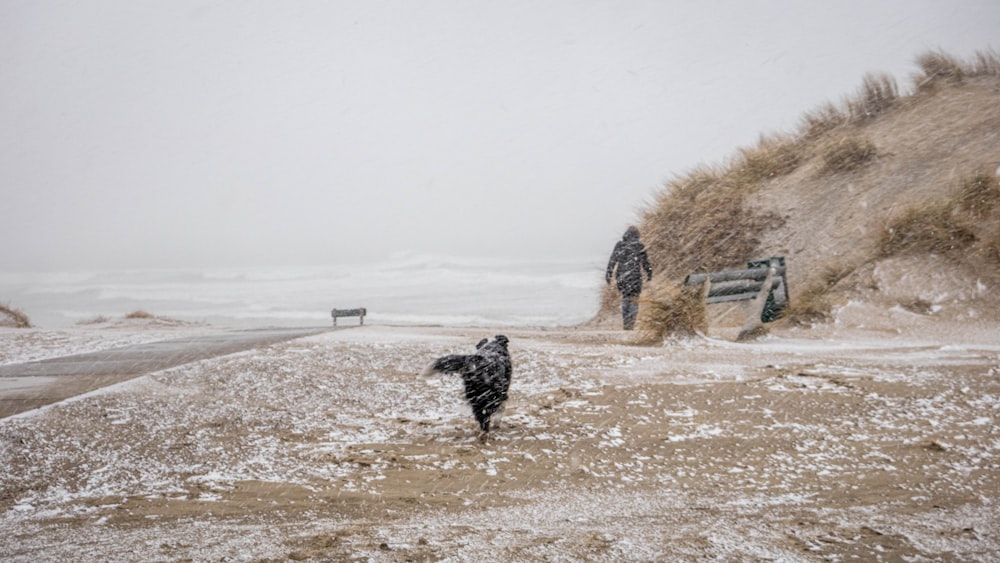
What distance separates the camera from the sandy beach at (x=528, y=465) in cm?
318

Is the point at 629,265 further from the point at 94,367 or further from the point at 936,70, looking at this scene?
the point at 936,70

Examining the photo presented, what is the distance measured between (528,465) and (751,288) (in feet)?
24.8

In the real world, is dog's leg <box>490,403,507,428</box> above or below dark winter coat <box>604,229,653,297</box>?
below

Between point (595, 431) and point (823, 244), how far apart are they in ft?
39.1

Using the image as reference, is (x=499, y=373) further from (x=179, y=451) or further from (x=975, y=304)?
(x=975, y=304)

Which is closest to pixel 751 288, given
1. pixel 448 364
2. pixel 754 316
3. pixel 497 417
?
pixel 754 316

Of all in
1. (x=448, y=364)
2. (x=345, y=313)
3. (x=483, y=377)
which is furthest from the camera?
(x=345, y=313)

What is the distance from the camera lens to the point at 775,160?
18656 mm

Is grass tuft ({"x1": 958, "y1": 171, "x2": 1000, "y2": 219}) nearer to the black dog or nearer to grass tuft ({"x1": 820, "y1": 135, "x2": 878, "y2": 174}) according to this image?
grass tuft ({"x1": 820, "y1": 135, "x2": 878, "y2": 174})

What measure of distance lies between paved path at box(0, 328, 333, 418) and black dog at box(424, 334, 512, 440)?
→ 12.7 feet

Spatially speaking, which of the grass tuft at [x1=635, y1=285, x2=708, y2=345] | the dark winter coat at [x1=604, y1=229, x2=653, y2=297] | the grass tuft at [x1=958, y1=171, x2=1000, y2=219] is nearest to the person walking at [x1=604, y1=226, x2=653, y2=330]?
the dark winter coat at [x1=604, y1=229, x2=653, y2=297]

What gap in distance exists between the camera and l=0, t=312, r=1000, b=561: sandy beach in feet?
10.4

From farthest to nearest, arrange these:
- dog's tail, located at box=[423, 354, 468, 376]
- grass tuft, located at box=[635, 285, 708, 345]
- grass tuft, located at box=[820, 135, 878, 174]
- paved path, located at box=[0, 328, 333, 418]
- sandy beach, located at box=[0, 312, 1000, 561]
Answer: grass tuft, located at box=[820, 135, 878, 174] → grass tuft, located at box=[635, 285, 708, 345] → paved path, located at box=[0, 328, 333, 418] → dog's tail, located at box=[423, 354, 468, 376] → sandy beach, located at box=[0, 312, 1000, 561]

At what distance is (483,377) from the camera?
5090 mm
